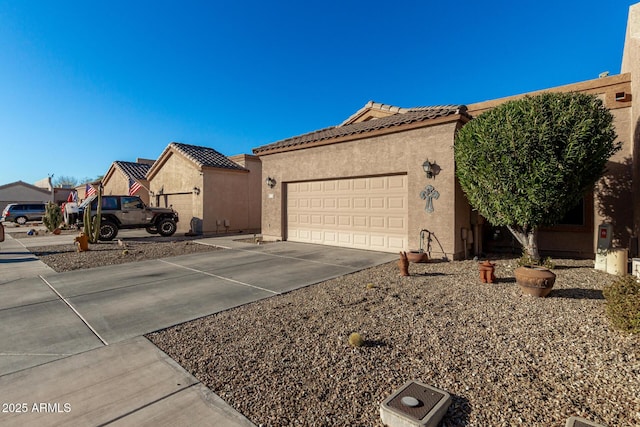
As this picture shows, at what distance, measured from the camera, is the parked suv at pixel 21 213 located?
26266 mm

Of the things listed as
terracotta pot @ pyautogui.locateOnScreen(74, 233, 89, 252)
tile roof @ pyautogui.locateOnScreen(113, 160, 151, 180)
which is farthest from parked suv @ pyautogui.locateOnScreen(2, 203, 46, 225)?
terracotta pot @ pyautogui.locateOnScreen(74, 233, 89, 252)

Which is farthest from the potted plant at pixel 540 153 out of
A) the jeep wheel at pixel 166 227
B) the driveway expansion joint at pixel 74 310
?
the jeep wheel at pixel 166 227

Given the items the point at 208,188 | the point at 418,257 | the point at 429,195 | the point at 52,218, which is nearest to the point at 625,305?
the point at 418,257

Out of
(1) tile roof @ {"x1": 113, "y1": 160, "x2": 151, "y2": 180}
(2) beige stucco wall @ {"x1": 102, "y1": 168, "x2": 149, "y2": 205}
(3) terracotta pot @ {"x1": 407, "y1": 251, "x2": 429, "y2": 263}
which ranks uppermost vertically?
(1) tile roof @ {"x1": 113, "y1": 160, "x2": 151, "y2": 180}

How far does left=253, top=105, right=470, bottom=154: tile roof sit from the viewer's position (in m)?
8.87

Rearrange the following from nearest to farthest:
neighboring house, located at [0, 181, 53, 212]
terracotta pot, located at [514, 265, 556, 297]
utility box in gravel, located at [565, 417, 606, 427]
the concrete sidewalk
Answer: utility box in gravel, located at [565, 417, 606, 427]
terracotta pot, located at [514, 265, 556, 297]
the concrete sidewalk
neighboring house, located at [0, 181, 53, 212]

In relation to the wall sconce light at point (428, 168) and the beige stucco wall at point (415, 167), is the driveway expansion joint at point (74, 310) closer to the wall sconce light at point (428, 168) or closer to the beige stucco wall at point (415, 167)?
the beige stucco wall at point (415, 167)

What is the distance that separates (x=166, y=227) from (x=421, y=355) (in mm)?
15453

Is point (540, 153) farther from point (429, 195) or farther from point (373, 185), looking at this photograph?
point (373, 185)

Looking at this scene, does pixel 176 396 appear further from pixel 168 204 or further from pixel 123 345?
pixel 168 204

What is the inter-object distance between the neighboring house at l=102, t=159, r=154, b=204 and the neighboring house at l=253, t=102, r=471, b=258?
14487 mm

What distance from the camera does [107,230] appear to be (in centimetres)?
1373

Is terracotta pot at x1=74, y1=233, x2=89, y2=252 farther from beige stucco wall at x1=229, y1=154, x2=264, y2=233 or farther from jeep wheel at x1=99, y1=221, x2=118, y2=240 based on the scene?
beige stucco wall at x1=229, y1=154, x2=264, y2=233

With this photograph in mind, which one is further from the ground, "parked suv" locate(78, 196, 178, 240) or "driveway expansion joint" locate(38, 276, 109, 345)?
"parked suv" locate(78, 196, 178, 240)
